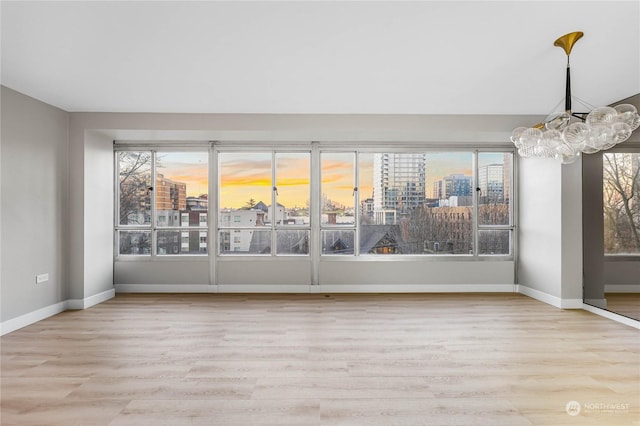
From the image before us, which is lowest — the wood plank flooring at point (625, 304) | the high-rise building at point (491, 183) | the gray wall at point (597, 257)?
the wood plank flooring at point (625, 304)

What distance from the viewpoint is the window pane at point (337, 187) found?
229 inches

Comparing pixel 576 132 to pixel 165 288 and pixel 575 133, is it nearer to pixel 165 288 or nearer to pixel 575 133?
pixel 575 133

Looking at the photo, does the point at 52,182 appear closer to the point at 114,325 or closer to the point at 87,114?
the point at 87,114

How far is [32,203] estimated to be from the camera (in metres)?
4.18

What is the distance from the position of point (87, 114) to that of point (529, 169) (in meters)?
6.56

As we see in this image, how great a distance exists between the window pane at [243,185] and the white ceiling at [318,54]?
1.36 m

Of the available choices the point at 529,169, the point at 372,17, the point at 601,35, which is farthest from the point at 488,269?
the point at 372,17

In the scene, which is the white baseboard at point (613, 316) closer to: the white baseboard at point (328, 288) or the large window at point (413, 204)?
the white baseboard at point (328, 288)

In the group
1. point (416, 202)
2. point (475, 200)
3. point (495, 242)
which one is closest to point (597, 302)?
point (495, 242)

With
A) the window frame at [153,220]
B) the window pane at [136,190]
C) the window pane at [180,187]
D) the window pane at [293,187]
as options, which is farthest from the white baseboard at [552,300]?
the window pane at [136,190]

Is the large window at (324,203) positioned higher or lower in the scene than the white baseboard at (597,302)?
higher

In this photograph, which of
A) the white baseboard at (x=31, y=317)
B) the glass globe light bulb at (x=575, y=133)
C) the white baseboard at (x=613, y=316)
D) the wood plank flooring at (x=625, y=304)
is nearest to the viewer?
the glass globe light bulb at (x=575, y=133)

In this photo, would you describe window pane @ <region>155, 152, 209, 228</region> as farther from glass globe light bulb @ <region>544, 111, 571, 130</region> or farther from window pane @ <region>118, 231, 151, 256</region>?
glass globe light bulb @ <region>544, 111, 571, 130</region>

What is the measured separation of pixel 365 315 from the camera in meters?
4.41
